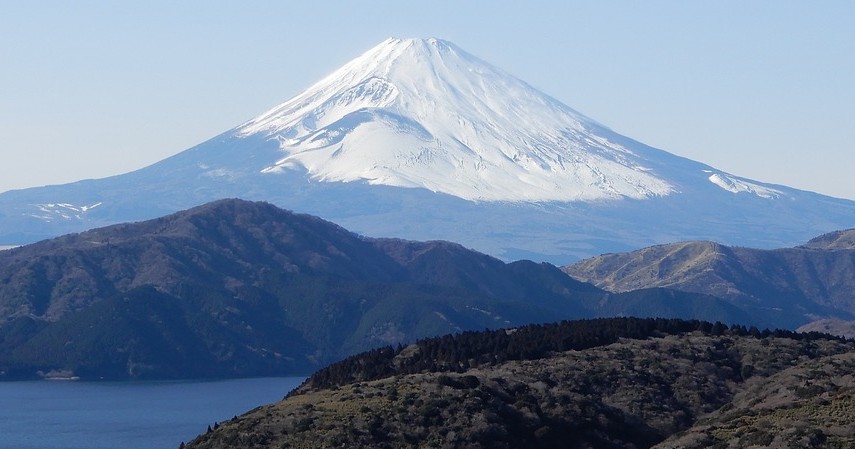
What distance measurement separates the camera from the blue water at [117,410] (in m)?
131

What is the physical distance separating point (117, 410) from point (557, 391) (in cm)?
7540

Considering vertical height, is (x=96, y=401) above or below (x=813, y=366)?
below

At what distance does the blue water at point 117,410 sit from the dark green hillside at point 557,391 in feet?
95.7

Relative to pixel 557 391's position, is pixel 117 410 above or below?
below

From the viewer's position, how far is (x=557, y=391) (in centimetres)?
9269

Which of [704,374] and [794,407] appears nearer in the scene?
[794,407]

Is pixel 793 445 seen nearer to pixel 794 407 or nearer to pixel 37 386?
pixel 794 407

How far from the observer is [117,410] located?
159 metres

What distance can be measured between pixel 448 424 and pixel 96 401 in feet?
299

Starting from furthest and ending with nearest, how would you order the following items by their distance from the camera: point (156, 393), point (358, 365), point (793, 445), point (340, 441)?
point (156, 393) → point (358, 365) → point (340, 441) → point (793, 445)

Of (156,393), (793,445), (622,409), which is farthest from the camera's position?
(156,393)

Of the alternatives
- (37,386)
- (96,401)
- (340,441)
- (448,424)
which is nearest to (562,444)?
(448,424)

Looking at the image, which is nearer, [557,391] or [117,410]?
[557,391]

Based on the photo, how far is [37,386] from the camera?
632 ft
